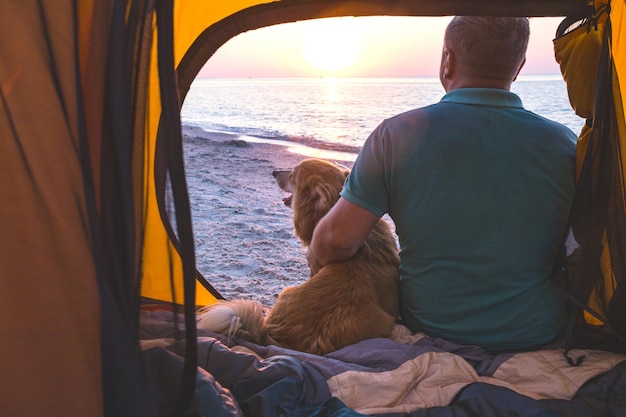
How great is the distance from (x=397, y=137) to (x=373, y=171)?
0.18m

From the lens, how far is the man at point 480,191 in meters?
2.07

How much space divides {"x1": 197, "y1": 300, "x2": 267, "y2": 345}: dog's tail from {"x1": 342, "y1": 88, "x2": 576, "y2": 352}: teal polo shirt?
77 centimetres

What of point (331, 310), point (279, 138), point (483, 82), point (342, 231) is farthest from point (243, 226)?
point (279, 138)

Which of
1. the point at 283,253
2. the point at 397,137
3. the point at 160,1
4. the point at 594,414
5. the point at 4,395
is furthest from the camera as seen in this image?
the point at 283,253

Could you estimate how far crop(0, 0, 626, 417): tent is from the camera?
1134mm

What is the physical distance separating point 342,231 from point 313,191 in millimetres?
812

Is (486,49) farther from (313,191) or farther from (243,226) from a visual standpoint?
(243,226)

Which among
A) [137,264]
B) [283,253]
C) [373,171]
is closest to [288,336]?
[373,171]

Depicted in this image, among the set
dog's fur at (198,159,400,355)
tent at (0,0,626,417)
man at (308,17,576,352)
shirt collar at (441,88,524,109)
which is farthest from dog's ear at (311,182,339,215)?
tent at (0,0,626,417)

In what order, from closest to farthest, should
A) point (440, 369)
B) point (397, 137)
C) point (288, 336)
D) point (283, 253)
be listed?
point (440, 369) → point (397, 137) → point (288, 336) → point (283, 253)

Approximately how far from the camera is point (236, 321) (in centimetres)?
235

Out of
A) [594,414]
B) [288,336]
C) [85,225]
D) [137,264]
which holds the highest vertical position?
[85,225]

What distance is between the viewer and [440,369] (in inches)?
77.4

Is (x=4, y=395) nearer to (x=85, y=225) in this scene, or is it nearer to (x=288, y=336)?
(x=85, y=225)
